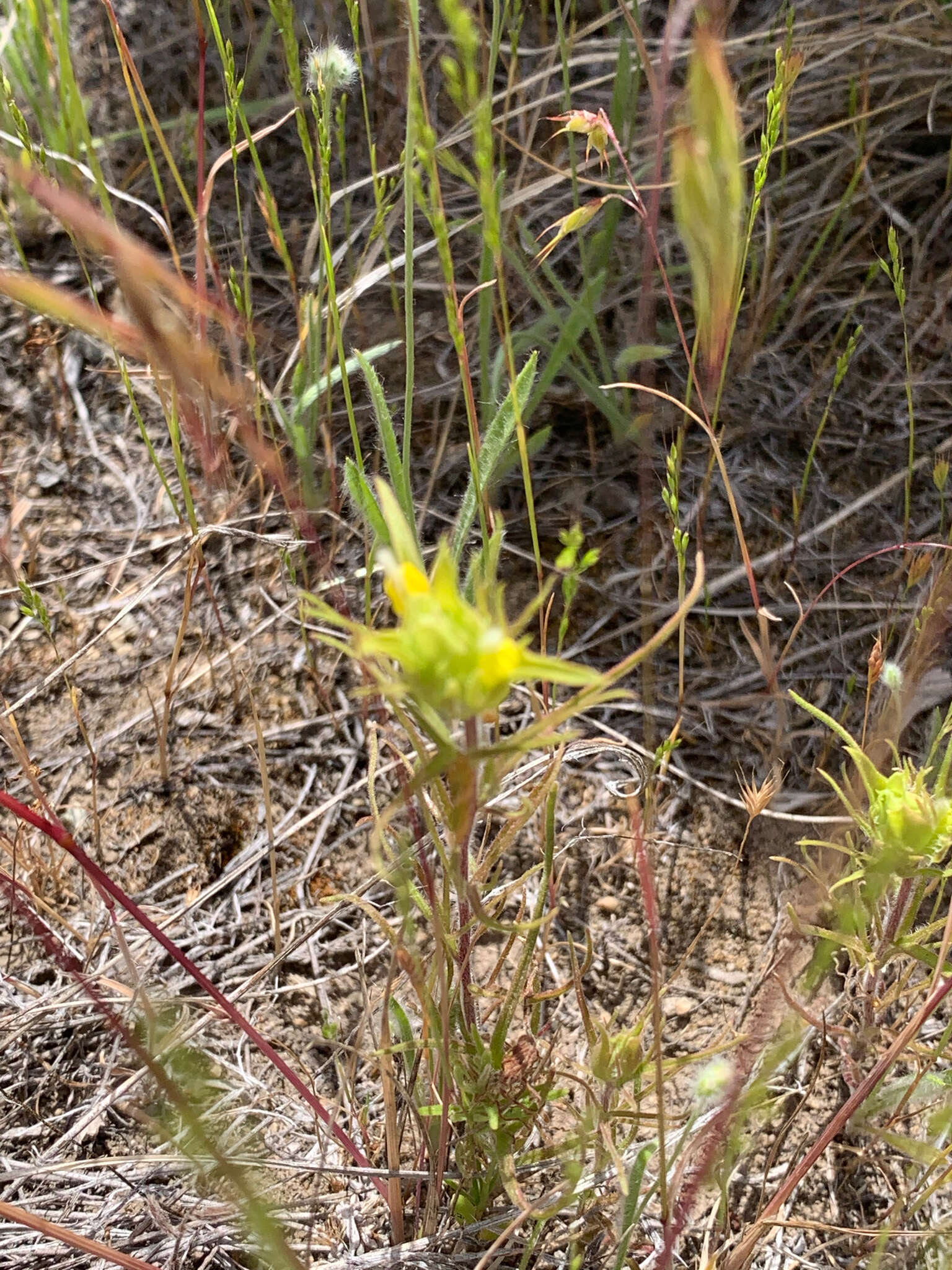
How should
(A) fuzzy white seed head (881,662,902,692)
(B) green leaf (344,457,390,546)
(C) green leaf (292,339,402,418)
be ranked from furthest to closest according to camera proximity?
(C) green leaf (292,339,402,418) < (A) fuzzy white seed head (881,662,902,692) < (B) green leaf (344,457,390,546)

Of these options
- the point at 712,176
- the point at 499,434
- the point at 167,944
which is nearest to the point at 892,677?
the point at 499,434

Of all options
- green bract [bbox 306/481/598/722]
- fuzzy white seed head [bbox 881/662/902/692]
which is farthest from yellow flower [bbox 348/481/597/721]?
fuzzy white seed head [bbox 881/662/902/692]

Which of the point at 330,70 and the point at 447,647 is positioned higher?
the point at 330,70

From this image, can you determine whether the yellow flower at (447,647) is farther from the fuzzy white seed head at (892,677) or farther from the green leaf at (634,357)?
the green leaf at (634,357)

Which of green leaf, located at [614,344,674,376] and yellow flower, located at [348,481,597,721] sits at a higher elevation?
yellow flower, located at [348,481,597,721]

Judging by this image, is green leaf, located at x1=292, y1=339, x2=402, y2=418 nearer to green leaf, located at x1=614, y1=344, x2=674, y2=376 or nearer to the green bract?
green leaf, located at x1=614, y1=344, x2=674, y2=376

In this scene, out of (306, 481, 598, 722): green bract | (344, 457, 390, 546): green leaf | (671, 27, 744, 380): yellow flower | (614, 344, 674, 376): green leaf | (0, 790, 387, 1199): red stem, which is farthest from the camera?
(614, 344, 674, 376): green leaf

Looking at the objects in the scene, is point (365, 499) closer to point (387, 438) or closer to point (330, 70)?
point (387, 438)

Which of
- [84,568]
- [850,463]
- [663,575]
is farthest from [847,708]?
[84,568]

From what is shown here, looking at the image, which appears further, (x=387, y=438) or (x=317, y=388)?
(x=317, y=388)

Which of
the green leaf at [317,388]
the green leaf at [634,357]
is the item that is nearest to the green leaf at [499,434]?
the green leaf at [634,357]
